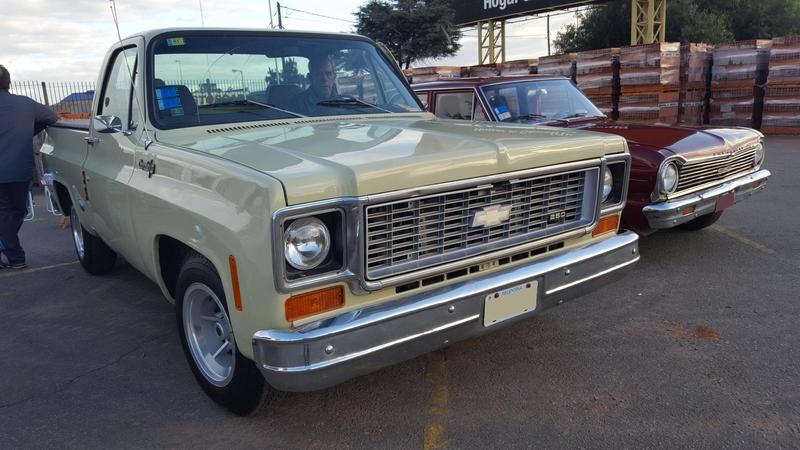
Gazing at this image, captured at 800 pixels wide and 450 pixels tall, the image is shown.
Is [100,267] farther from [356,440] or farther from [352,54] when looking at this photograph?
[356,440]

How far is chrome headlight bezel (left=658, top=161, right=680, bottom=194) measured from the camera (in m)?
4.71

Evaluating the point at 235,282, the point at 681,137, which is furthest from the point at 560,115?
the point at 235,282

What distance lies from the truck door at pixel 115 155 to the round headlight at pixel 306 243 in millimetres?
1580

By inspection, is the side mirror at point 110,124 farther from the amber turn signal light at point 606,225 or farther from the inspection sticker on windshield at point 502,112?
the inspection sticker on windshield at point 502,112

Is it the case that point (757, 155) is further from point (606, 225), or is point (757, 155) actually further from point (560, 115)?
point (606, 225)

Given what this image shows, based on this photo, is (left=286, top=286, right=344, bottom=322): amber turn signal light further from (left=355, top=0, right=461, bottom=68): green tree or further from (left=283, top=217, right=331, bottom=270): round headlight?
(left=355, top=0, right=461, bottom=68): green tree

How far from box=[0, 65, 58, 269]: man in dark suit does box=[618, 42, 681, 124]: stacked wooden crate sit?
1094cm

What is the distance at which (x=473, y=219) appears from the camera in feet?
8.83

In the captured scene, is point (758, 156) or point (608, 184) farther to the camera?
point (758, 156)

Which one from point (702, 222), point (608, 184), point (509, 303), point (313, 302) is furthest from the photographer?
point (702, 222)

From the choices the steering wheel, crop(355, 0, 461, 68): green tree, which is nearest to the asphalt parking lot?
the steering wheel

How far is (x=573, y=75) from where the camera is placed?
14.7 m

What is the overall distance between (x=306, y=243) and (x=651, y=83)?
1210 centimetres

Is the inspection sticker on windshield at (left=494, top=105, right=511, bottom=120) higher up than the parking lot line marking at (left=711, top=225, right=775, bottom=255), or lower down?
higher up
